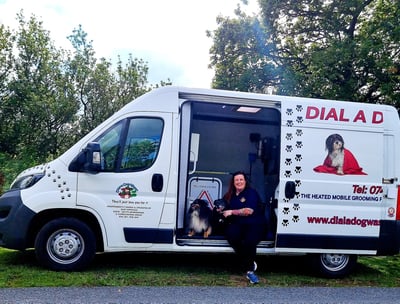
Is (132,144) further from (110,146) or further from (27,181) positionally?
(27,181)

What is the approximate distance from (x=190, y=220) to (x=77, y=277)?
74.4 inches

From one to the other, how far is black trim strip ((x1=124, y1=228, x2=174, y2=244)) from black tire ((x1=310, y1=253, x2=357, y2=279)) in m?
2.36

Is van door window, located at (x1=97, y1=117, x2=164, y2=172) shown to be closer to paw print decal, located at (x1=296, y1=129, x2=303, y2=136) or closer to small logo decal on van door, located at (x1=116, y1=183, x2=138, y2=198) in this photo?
small logo decal on van door, located at (x1=116, y1=183, x2=138, y2=198)

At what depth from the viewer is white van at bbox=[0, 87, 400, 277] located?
5.84 metres

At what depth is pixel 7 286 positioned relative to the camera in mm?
5180

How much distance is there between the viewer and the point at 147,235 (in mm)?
5953

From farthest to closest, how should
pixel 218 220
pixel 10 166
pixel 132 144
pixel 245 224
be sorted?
pixel 10 166 → pixel 218 220 → pixel 245 224 → pixel 132 144

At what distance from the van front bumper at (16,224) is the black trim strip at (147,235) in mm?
1370

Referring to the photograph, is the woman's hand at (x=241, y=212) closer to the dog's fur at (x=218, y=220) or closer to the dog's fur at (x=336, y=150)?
the dog's fur at (x=218, y=220)

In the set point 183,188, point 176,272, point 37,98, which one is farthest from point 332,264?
point 37,98

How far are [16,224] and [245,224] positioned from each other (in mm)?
3278

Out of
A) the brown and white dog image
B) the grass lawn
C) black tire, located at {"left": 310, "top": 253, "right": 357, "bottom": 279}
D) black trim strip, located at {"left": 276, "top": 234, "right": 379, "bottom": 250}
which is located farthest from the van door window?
black tire, located at {"left": 310, "top": 253, "right": 357, "bottom": 279}

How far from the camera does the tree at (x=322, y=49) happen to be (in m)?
14.3

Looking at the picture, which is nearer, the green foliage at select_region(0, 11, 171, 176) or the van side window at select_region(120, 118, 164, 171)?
the van side window at select_region(120, 118, 164, 171)
